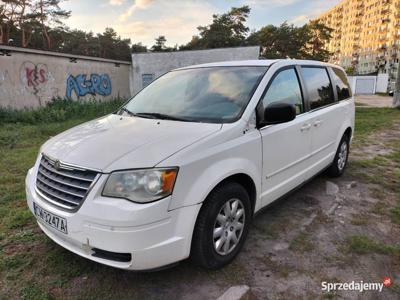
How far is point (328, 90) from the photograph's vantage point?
4.00m

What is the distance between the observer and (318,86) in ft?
12.4

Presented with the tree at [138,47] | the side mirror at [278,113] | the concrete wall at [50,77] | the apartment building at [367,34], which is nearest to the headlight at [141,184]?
the side mirror at [278,113]

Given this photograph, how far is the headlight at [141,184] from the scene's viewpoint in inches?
75.1

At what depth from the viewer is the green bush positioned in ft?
32.9

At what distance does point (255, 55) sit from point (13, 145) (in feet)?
42.4

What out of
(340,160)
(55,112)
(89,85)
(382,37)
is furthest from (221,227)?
(382,37)

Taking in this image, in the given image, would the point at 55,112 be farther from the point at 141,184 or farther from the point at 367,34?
the point at 367,34

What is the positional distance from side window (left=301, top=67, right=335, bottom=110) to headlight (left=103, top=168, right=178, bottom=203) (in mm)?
2257

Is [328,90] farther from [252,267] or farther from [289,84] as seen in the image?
[252,267]

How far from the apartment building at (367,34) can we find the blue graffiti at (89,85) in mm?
77932

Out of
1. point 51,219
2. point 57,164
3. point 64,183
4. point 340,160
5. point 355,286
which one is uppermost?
point 57,164

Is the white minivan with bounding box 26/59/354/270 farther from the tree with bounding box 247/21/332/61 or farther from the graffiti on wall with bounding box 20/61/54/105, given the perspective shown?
the tree with bounding box 247/21/332/61

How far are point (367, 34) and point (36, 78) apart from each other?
110 metres

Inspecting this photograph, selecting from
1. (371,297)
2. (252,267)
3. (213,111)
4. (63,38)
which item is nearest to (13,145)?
(213,111)
